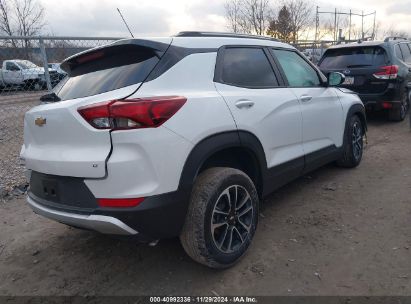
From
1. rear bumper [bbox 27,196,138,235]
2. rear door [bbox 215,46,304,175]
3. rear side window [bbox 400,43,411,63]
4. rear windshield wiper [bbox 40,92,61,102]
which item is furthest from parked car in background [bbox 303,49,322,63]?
rear bumper [bbox 27,196,138,235]

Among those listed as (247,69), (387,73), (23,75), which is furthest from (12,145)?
(387,73)

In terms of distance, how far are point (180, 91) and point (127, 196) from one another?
32.1 inches

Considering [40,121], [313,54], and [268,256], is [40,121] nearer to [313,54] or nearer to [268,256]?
[268,256]

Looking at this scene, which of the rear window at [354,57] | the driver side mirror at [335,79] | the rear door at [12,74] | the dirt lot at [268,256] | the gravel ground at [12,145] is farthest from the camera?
the rear window at [354,57]

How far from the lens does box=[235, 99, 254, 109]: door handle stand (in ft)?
10.0

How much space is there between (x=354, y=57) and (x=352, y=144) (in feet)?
11.2

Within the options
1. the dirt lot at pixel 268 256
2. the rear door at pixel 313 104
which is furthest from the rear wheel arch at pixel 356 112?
the dirt lot at pixel 268 256

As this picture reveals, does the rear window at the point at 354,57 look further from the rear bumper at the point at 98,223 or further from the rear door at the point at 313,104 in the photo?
the rear bumper at the point at 98,223

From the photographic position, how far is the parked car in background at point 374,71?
7.64 metres

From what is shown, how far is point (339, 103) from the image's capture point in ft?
15.8

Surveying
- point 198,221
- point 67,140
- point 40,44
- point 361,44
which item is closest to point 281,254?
point 198,221

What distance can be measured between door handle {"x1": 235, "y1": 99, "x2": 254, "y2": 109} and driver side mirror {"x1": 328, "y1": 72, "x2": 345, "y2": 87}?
1854mm

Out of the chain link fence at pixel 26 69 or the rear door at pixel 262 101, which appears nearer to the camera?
the rear door at pixel 262 101

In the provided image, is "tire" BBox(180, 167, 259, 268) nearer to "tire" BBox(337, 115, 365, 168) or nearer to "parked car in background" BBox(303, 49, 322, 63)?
"tire" BBox(337, 115, 365, 168)
